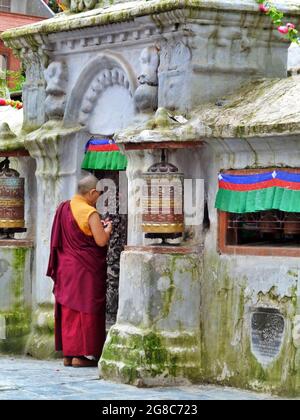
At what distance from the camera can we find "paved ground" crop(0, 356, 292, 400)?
11.8 metres

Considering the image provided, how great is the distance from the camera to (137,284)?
1268cm

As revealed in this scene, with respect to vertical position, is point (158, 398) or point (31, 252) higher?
point (31, 252)

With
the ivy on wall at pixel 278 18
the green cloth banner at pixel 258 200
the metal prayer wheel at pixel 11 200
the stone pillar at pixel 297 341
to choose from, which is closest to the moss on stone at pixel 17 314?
the metal prayer wheel at pixel 11 200

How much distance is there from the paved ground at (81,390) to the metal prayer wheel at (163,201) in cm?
152

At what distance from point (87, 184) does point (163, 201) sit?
4.71ft

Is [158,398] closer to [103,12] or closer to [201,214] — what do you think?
[201,214]

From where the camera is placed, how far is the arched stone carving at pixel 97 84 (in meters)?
13.9

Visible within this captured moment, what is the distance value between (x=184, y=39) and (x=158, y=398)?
3.53 meters

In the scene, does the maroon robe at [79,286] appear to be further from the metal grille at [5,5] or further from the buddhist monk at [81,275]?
the metal grille at [5,5]

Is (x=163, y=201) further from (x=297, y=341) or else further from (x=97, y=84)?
(x=97, y=84)

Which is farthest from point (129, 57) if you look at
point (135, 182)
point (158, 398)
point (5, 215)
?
point (158, 398)

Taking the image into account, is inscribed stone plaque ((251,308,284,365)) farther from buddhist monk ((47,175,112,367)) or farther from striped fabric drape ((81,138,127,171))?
striped fabric drape ((81,138,127,171))

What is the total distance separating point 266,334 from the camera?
39.5ft

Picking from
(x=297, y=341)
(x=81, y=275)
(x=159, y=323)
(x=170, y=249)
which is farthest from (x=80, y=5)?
(x=297, y=341)
